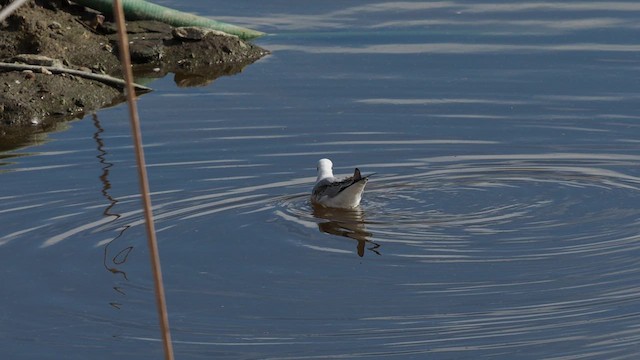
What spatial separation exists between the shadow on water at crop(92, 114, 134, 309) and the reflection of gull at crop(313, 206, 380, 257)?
141 cm

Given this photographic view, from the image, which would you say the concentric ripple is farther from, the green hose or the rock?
the green hose

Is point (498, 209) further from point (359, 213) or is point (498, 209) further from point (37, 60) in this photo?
point (37, 60)

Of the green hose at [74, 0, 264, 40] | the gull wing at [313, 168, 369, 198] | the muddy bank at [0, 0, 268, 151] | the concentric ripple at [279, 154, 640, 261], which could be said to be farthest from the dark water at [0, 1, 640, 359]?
the green hose at [74, 0, 264, 40]

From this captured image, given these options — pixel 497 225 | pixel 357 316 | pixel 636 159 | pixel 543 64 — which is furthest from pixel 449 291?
pixel 543 64

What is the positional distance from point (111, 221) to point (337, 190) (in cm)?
159

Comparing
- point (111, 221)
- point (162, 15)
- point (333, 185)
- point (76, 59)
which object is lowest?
point (111, 221)

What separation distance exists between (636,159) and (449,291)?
3208 mm

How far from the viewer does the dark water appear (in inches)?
293

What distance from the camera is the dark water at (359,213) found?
745 cm

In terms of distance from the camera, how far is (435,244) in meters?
8.84

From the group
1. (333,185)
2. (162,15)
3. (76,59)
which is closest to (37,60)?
(76,59)

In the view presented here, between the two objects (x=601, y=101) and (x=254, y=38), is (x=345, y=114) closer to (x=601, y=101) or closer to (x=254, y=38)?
(x=601, y=101)

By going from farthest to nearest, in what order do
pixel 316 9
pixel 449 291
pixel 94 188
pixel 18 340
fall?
pixel 316 9
pixel 94 188
pixel 449 291
pixel 18 340

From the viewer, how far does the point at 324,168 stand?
10297mm
